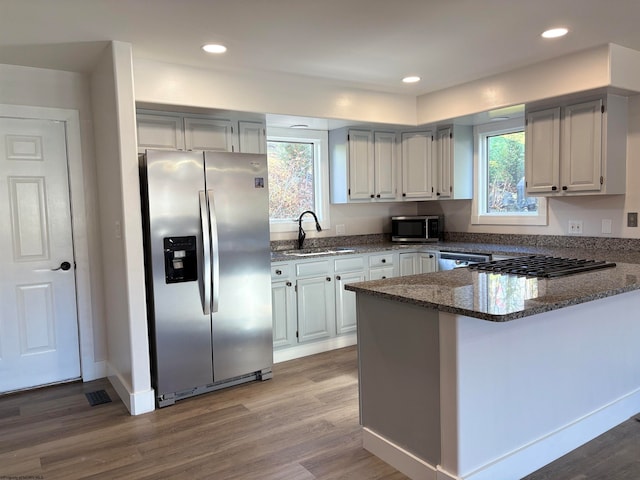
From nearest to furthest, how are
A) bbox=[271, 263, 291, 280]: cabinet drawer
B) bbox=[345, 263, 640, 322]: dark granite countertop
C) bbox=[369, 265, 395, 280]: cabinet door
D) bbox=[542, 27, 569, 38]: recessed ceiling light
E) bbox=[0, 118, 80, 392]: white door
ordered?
bbox=[345, 263, 640, 322]: dark granite countertop < bbox=[542, 27, 569, 38]: recessed ceiling light < bbox=[0, 118, 80, 392]: white door < bbox=[271, 263, 291, 280]: cabinet drawer < bbox=[369, 265, 395, 280]: cabinet door

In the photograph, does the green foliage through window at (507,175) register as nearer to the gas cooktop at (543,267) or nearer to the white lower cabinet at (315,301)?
the white lower cabinet at (315,301)

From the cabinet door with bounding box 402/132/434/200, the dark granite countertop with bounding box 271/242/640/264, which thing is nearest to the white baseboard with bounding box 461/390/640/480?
the dark granite countertop with bounding box 271/242/640/264

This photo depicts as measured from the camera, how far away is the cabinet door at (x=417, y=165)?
4836 mm

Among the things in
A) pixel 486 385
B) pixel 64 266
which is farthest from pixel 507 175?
pixel 64 266

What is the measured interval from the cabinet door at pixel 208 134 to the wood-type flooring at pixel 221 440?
191cm

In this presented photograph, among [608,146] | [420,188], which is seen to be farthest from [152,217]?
[608,146]

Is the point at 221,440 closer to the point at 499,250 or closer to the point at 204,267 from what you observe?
the point at 204,267

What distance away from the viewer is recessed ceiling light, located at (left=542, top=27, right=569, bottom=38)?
2910 mm

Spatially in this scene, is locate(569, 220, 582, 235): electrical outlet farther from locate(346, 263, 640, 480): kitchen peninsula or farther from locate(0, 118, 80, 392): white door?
locate(0, 118, 80, 392): white door

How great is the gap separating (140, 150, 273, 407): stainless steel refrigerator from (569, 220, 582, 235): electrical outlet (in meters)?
2.66

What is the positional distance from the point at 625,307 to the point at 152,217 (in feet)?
9.54

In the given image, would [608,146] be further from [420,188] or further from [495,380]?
[495,380]

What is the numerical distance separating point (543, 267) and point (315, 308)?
1.98 meters

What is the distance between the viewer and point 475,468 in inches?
81.8
